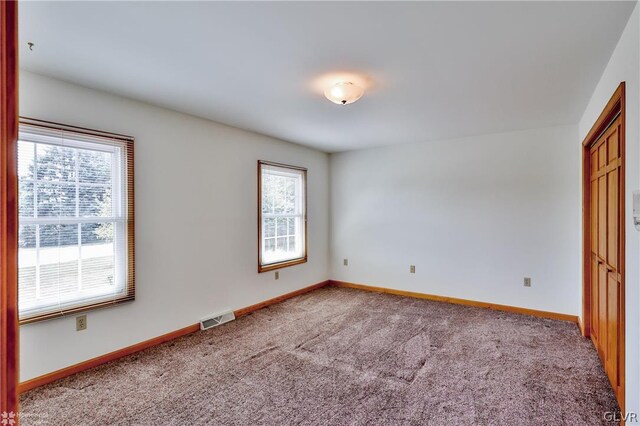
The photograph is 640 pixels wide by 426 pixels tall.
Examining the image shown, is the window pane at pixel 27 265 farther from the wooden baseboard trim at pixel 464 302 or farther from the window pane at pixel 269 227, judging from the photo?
the wooden baseboard trim at pixel 464 302

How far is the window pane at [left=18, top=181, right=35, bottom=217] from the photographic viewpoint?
2.30m

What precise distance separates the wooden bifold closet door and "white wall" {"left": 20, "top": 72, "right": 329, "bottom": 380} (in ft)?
11.7

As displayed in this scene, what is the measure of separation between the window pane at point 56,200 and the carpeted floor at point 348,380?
4.30 ft

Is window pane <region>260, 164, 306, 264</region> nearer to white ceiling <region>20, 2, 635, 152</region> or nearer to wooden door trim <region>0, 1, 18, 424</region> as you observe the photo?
white ceiling <region>20, 2, 635, 152</region>

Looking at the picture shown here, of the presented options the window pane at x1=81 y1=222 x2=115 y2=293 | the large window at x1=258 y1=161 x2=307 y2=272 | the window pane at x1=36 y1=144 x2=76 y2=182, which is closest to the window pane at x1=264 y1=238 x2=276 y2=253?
the large window at x1=258 y1=161 x2=307 y2=272

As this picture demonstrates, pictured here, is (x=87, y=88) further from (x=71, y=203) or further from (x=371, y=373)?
(x=371, y=373)

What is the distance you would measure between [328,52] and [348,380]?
7.88 feet

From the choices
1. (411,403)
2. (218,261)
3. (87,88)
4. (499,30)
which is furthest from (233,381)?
(499,30)

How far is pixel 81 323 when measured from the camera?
2.63 m

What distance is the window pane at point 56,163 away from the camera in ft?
7.92

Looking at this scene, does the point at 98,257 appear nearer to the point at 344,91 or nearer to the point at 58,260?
the point at 58,260

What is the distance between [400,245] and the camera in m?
5.03

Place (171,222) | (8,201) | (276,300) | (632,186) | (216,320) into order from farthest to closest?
(276,300) → (216,320) → (171,222) → (632,186) → (8,201)

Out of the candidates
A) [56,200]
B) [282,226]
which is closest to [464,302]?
[282,226]
